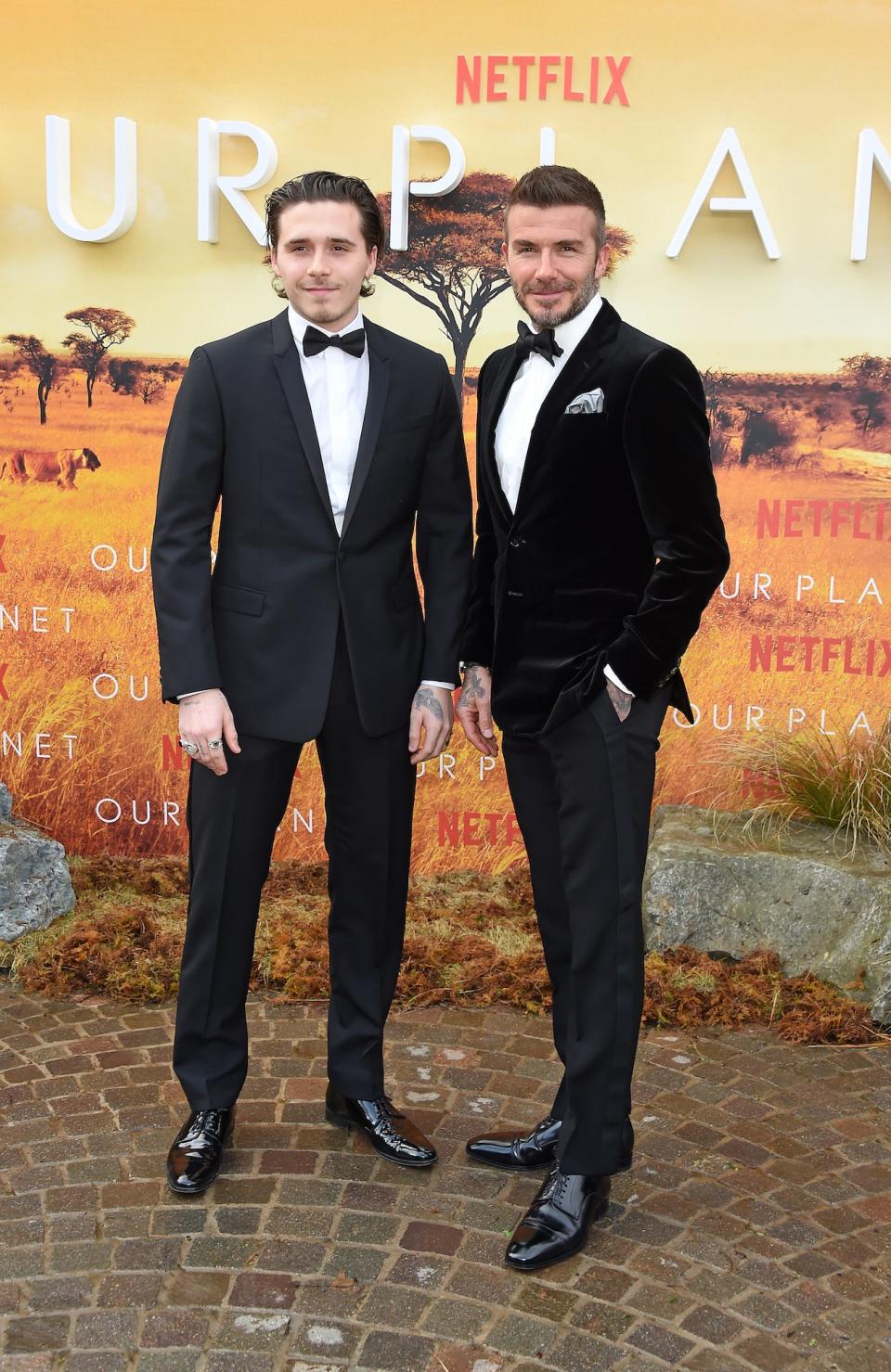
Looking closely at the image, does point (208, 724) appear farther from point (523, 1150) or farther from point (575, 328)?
point (523, 1150)

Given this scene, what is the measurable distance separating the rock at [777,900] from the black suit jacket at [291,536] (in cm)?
173

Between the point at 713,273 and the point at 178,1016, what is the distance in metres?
3.61

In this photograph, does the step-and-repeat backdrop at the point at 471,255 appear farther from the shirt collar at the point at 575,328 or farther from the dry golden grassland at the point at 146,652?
the shirt collar at the point at 575,328

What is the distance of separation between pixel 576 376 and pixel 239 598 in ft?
3.04

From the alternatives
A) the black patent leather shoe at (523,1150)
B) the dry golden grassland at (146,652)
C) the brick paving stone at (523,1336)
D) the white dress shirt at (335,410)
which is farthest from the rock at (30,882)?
the brick paving stone at (523,1336)

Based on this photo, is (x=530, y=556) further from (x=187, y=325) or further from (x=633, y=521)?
(x=187, y=325)

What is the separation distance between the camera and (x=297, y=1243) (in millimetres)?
2844

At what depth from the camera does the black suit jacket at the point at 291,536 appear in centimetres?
293

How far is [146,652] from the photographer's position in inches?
217

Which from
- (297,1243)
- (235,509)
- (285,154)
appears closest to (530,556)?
(235,509)

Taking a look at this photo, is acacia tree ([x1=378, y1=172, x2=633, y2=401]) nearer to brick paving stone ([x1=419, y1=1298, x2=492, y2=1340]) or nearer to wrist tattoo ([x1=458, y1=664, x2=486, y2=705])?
wrist tattoo ([x1=458, y1=664, x2=486, y2=705])

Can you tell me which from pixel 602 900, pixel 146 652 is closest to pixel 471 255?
pixel 146 652

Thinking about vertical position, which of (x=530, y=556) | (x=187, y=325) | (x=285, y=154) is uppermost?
(x=285, y=154)

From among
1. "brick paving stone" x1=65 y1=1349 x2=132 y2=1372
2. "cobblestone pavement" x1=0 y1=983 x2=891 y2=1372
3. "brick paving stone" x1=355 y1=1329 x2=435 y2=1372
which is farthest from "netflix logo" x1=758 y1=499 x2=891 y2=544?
"brick paving stone" x1=65 y1=1349 x2=132 y2=1372
